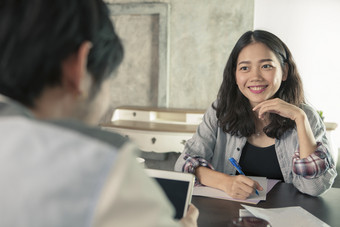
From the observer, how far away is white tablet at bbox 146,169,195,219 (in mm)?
938

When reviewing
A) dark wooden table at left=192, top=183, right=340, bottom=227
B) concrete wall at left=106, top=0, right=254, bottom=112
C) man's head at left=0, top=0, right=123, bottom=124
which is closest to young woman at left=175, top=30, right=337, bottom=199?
dark wooden table at left=192, top=183, right=340, bottom=227

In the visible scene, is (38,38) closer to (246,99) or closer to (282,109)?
(282,109)

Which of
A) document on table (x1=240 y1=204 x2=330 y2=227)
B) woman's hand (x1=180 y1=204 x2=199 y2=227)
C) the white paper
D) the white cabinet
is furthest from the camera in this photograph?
the white cabinet

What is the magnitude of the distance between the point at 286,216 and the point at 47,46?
946mm

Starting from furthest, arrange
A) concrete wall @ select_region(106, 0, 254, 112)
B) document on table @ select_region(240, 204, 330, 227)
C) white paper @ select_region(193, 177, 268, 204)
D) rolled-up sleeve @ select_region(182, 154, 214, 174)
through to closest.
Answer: concrete wall @ select_region(106, 0, 254, 112), rolled-up sleeve @ select_region(182, 154, 214, 174), white paper @ select_region(193, 177, 268, 204), document on table @ select_region(240, 204, 330, 227)

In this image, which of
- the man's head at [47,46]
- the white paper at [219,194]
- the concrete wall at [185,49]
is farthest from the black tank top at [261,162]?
the concrete wall at [185,49]

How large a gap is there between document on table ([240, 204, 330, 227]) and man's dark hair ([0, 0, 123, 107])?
0.82 metres

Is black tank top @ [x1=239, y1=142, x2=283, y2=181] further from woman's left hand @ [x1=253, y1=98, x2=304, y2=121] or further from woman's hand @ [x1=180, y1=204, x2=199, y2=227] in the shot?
woman's hand @ [x1=180, y1=204, x2=199, y2=227]

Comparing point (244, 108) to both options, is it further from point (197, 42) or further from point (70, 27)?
point (197, 42)

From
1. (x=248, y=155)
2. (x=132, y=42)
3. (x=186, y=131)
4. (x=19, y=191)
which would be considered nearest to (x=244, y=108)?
(x=248, y=155)

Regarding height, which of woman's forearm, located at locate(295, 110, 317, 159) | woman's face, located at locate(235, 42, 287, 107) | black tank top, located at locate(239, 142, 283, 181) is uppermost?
woman's face, located at locate(235, 42, 287, 107)

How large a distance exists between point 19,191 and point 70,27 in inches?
8.7

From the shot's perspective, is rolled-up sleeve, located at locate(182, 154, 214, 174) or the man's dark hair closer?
the man's dark hair

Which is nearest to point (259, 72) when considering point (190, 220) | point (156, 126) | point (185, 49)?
point (190, 220)
